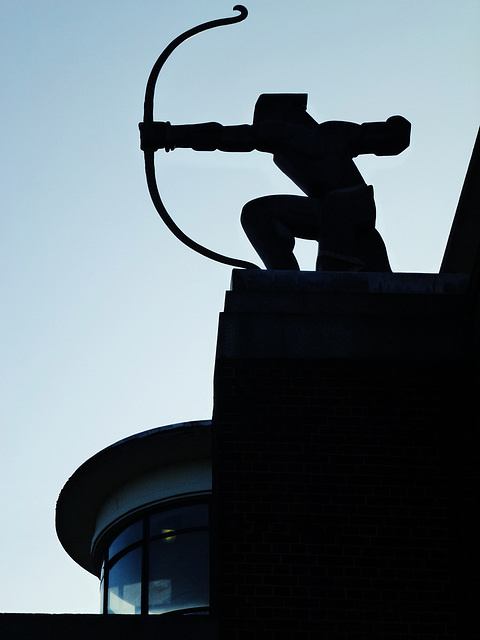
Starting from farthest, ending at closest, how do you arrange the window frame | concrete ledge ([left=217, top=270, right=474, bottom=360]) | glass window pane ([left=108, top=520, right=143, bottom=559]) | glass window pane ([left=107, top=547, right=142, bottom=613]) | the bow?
glass window pane ([left=108, top=520, right=143, bottom=559]), glass window pane ([left=107, top=547, right=142, bottom=613]), the window frame, the bow, concrete ledge ([left=217, top=270, right=474, bottom=360])

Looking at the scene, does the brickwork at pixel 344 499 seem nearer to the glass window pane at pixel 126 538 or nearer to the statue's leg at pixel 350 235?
the statue's leg at pixel 350 235

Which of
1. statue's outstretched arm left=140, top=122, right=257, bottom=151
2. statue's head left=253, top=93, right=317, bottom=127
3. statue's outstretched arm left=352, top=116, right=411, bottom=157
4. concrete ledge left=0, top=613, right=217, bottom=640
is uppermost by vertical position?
statue's head left=253, top=93, right=317, bottom=127

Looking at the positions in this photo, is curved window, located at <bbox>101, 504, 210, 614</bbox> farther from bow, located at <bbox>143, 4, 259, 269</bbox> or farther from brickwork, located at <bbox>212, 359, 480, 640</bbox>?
brickwork, located at <bbox>212, 359, 480, 640</bbox>

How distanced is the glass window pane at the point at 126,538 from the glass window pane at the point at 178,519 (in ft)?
0.72

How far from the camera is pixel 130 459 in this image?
16.9 meters

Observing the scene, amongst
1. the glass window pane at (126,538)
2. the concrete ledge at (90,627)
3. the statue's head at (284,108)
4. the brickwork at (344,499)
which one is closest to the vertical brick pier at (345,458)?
the brickwork at (344,499)

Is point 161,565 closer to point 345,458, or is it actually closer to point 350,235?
point 350,235

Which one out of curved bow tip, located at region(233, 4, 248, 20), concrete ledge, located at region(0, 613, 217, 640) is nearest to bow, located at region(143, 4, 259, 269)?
curved bow tip, located at region(233, 4, 248, 20)

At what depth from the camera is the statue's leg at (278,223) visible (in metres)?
10.7

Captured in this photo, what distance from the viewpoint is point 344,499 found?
8828 millimetres

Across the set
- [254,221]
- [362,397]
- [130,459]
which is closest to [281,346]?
[362,397]

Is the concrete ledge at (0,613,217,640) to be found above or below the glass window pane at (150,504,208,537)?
below

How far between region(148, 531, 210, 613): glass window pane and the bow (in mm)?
6971

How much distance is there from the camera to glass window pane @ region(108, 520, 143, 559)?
1720 cm
